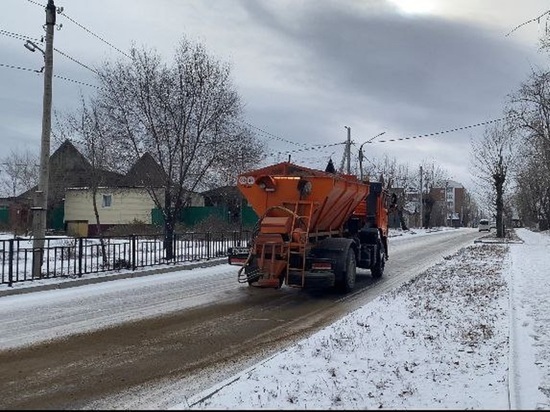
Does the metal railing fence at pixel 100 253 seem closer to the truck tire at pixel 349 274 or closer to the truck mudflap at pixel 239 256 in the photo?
the truck mudflap at pixel 239 256

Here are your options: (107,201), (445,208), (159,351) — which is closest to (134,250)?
(159,351)

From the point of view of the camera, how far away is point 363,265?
16.2 metres

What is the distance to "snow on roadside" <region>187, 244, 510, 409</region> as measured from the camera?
5016 mm

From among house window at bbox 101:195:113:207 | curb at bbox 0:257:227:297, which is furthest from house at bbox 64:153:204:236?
curb at bbox 0:257:227:297

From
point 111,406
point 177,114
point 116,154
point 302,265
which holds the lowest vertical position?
point 111,406

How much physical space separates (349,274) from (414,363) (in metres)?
7.42

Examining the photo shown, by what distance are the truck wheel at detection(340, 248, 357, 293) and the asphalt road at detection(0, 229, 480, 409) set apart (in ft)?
2.23

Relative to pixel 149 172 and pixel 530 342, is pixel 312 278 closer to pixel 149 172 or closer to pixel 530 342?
pixel 530 342

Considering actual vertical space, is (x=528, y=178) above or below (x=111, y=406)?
above

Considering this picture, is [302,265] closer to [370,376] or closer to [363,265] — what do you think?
[363,265]

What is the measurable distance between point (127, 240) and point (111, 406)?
11917 millimetres

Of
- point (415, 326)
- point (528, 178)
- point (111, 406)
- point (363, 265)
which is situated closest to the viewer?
point (111, 406)

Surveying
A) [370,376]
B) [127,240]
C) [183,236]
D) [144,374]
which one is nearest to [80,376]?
[144,374]

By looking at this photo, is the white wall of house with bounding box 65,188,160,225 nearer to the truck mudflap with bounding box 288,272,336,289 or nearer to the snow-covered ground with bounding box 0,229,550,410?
the truck mudflap with bounding box 288,272,336,289
